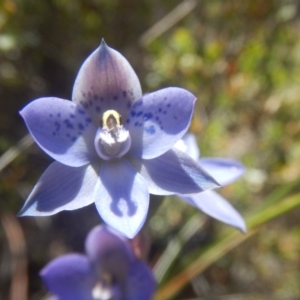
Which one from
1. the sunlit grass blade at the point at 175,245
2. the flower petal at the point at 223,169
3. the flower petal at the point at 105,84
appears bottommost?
the sunlit grass blade at the point at 175,245

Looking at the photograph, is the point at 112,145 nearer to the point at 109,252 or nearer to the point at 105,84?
the point at 105,84

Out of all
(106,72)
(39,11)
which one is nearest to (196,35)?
(39,11)

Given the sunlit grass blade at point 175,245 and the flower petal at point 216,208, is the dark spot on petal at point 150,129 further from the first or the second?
the sunlit grass blade at point 175,245

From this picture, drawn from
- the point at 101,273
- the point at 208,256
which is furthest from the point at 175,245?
the point at 101,273

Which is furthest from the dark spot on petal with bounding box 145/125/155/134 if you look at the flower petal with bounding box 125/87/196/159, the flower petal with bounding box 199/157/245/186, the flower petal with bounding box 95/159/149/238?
the flower petal with bounding box 199/157/245/186

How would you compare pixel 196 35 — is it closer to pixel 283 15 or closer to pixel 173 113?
pixel 283 15

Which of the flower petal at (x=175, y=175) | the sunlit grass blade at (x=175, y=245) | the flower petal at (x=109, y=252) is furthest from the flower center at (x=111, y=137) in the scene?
the sunlit grass blade at (x=175, y=245)
